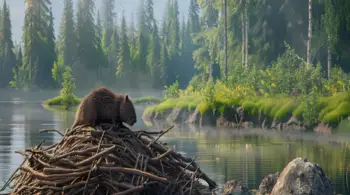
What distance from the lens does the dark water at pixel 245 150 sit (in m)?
20.9

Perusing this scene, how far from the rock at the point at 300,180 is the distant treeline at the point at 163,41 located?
2970cm

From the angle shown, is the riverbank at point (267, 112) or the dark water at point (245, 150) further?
the riverbank at point (267, 112)

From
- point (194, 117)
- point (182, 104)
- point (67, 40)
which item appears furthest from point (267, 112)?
point (67, 40)

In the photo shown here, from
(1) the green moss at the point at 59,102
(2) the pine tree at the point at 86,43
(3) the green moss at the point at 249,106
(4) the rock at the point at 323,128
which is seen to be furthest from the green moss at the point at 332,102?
(2) the pine tree at the point at 86,43

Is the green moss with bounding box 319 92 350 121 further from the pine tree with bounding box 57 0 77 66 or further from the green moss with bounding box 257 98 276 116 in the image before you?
the pine tree with bounding box 57 0 77 66

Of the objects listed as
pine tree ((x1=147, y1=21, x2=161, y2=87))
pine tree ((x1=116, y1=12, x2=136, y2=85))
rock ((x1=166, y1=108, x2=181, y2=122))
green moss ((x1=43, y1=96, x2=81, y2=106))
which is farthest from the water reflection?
pine tree ((x1=147, y1=21, x2=161, y2=87))

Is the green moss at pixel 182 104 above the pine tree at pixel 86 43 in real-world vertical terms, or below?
below

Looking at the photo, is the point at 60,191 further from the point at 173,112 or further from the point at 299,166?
the point at 173,112

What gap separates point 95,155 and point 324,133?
2793 cm

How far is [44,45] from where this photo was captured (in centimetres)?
13162

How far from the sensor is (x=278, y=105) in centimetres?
3978

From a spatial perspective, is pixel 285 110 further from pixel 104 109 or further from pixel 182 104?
pixel 104 109

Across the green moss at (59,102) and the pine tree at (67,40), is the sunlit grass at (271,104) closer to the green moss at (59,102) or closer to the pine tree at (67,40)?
the green moss at (59,102)

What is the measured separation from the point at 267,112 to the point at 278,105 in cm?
95
